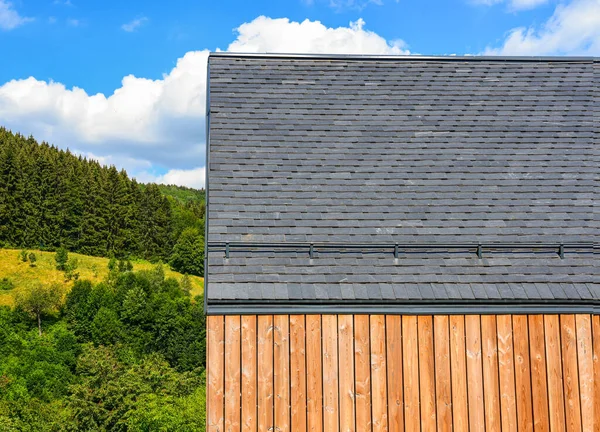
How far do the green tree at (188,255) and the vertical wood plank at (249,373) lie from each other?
6017cm

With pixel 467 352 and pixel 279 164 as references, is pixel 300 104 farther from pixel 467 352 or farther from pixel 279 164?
pixel 467 352

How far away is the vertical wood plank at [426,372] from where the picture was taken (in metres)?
5.23

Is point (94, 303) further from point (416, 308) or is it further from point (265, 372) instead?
point (416, 308)

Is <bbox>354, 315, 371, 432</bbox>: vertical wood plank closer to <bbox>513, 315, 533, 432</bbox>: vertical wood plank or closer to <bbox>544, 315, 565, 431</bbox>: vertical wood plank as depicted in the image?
<bbox>513, 315, 533, 432</bbox>: vertical wood plank

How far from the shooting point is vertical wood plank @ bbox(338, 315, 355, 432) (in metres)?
5.16

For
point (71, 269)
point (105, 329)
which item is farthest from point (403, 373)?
point (71, 269)

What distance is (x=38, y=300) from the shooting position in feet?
152

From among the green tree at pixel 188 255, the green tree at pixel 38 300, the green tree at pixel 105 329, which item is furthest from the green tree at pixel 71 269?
the green tree at pixel 188 255

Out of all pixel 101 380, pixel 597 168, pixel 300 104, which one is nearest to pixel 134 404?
pixel 101 380

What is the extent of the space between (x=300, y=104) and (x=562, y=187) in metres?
3.53

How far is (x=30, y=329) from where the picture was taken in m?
47.8

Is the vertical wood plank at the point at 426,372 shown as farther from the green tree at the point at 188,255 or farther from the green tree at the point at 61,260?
the green tree at the point at 188,255

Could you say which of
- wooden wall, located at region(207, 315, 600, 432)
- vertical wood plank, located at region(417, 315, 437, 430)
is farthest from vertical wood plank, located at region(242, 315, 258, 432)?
vertical wood plank, located at region(417, 315, 437, 430)

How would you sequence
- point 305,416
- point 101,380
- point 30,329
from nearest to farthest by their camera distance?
1. point 305,416
2. point 101,380
3. point 30,329
